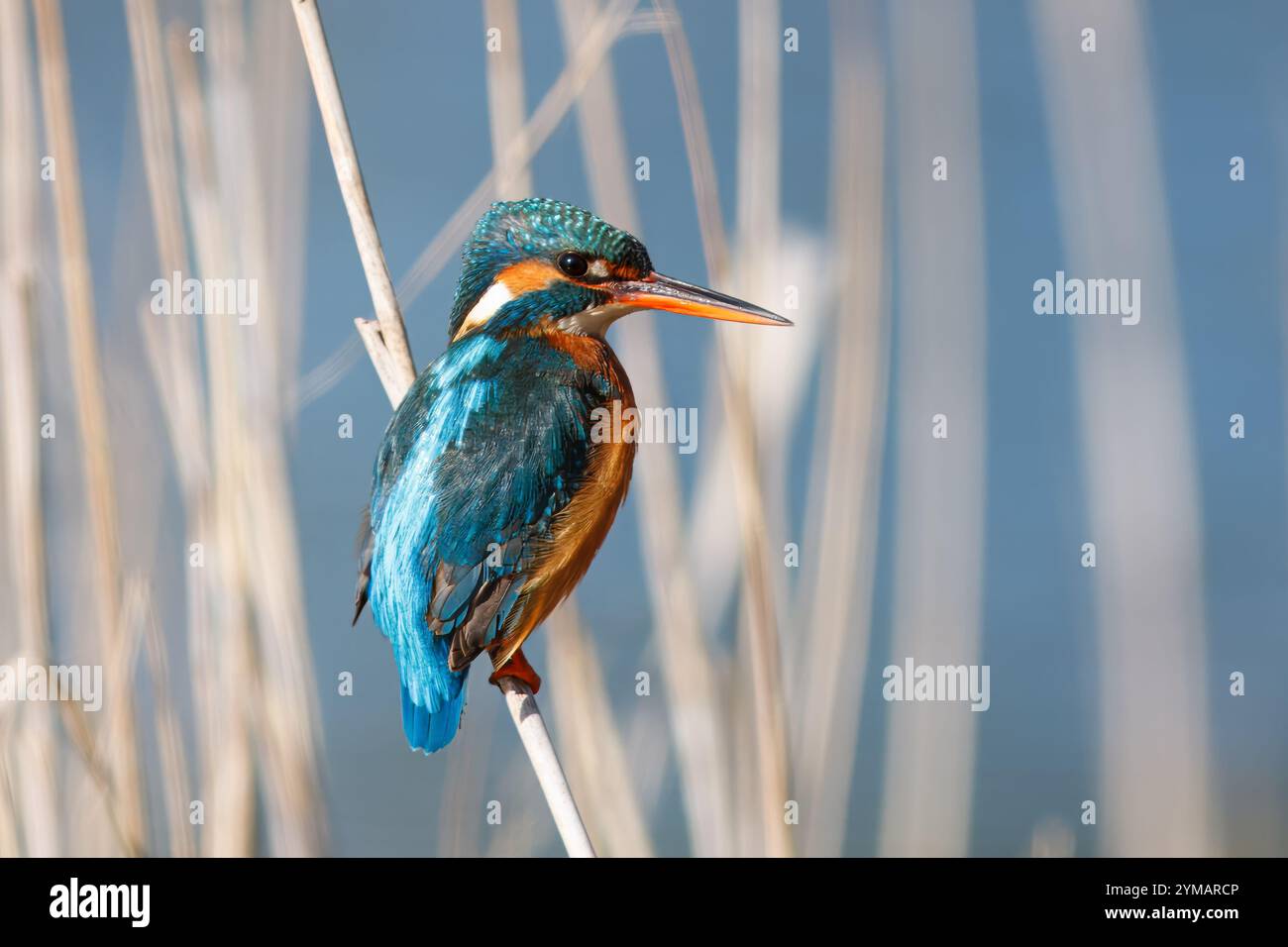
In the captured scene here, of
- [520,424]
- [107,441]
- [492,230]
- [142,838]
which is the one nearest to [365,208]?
[492,230]

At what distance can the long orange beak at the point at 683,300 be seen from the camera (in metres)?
1.49

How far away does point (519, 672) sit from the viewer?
1601mm

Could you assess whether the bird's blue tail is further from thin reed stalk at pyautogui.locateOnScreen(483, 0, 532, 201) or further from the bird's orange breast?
thin reed stalk at pyautogui.locateOnScreen(483, 0, 532, 201)

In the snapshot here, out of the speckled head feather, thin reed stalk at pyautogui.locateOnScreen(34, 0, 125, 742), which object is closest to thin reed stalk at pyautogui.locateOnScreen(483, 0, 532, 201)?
the speckled head feather

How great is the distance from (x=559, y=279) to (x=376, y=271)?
24cm

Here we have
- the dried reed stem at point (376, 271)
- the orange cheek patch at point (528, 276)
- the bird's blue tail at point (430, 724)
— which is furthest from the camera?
the orange cheek patch at point (528, 276)

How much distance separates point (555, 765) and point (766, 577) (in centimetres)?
47

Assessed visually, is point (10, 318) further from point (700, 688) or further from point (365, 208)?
point (700, 688)

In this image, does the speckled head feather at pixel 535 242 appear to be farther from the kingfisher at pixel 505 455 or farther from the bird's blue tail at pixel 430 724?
the bird's blue tail at pixel 430 724

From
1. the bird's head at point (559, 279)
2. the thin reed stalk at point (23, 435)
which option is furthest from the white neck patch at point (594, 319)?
the thin reed stalk at point (23, 435)

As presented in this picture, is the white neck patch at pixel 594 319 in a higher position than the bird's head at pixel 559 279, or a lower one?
lower

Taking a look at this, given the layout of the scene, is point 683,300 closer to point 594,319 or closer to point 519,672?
point 594,319

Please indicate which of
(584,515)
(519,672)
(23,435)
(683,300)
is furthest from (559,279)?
(23,435)

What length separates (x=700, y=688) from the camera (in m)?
1.68
